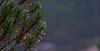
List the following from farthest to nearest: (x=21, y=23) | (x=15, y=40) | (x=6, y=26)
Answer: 1. (x=15, y=40)
2. (x=21, y=23)
3. (x=6, y=26)

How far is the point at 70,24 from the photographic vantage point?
2925cm

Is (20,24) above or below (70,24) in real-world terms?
below

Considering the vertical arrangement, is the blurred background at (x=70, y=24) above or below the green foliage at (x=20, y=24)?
above

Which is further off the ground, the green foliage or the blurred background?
the blurred background

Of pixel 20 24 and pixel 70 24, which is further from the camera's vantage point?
pixel 70 24

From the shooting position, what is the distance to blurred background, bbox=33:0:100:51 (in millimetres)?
28656

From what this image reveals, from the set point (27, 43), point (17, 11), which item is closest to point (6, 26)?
point (17, 11)

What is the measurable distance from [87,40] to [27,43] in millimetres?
27335

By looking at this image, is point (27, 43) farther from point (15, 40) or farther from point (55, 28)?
point (55, 28)

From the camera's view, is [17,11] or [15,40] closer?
[17,11]

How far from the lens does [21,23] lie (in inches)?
82.3

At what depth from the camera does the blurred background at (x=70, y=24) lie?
2866 cm

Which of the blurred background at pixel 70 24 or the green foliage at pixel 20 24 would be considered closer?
the green foliage at pixel 20 24

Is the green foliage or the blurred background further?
the blurred background
